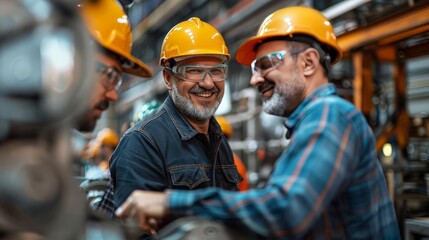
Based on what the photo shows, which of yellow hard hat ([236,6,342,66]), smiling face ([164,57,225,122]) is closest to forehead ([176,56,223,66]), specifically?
smiling face ([164,57,225,122])

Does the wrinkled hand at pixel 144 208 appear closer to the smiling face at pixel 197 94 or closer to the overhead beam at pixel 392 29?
the smiling face at pixel 197 94

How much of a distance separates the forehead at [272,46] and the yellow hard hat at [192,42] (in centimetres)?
56

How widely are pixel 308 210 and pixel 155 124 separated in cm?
147

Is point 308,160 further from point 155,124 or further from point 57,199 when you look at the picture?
point 155,124

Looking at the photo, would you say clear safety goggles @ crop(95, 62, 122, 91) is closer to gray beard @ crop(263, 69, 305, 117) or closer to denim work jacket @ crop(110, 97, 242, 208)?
denim work jacket @ crop(110, 97, 242, 208)

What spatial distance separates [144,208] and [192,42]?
164cm

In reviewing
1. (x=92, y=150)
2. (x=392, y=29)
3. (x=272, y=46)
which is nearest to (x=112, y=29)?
(x=272, y=46)

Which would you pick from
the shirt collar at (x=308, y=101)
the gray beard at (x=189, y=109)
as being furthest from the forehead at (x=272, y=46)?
the gray beard at (x=189, y=109)

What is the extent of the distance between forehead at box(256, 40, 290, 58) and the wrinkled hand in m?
1.10

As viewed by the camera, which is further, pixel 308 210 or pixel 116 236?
pixel 308 210

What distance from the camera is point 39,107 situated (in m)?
1.05

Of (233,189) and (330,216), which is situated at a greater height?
(330,216)

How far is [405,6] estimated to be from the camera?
14.2ft

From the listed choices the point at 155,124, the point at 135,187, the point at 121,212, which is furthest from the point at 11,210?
the point at 155,124
